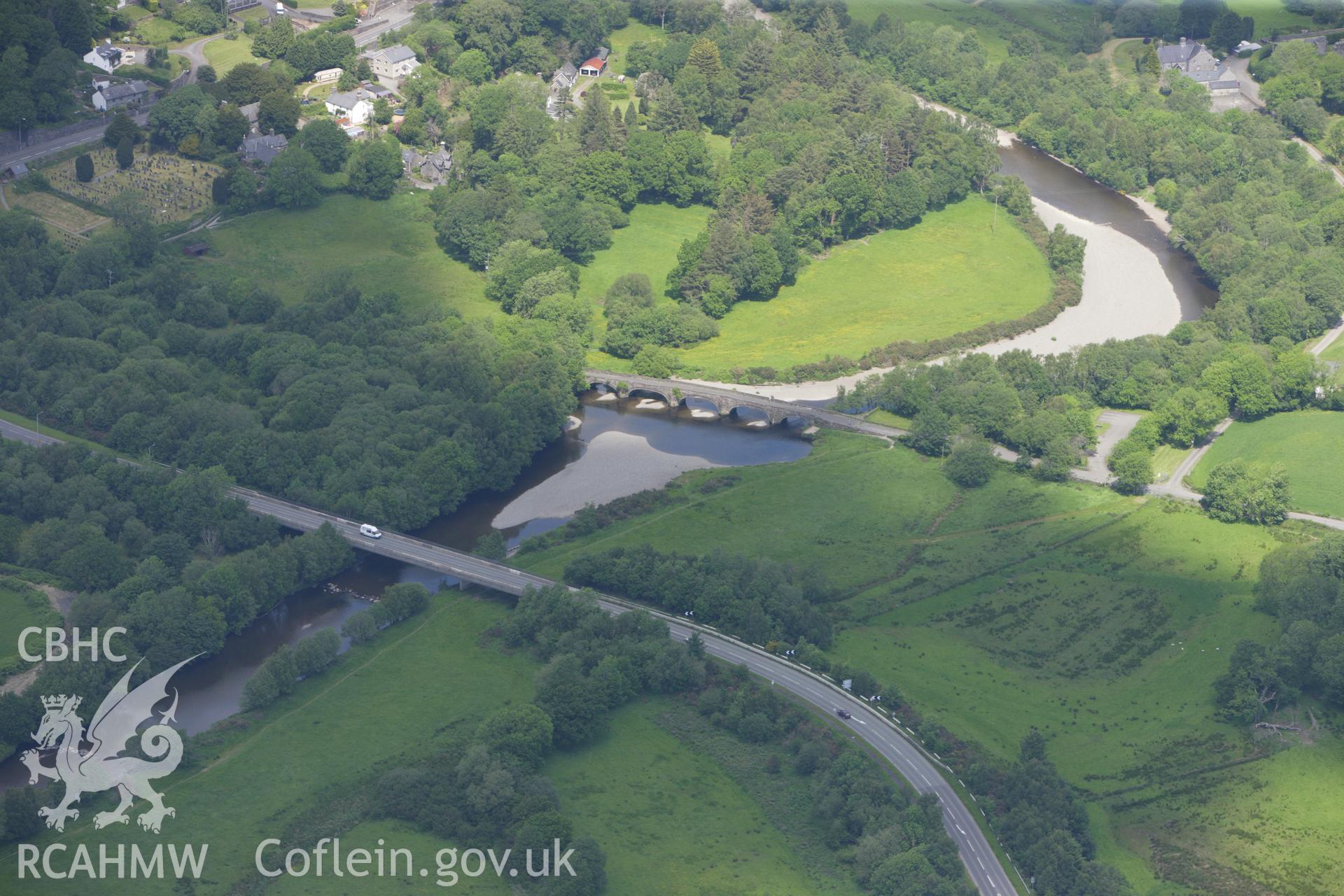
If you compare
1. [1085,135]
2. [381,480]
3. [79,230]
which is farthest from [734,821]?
[1085,135]

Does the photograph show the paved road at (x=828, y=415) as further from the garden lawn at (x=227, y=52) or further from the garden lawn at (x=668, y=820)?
the garden lawn at (x=227, y=52)

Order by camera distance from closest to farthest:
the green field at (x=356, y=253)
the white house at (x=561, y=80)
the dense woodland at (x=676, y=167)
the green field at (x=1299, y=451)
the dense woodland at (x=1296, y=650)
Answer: the dense woodland at (x=1296, y=650), the green field at (x=1299, y=451), the green field at (x=356, y=253), the dense woodland at (x=676, y=167), the white house at (x=561, y=80)

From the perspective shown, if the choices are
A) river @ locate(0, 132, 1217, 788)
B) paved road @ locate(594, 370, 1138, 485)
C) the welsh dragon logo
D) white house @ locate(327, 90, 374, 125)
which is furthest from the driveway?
white house @ locate(327, 90, 374, 125)

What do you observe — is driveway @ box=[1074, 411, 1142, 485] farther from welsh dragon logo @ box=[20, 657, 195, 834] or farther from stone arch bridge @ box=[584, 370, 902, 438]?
welsh dragon logo @ box=[20, 657, 195, 834]

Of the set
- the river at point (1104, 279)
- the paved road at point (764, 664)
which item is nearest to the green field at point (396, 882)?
the paved road at point (764, 664)

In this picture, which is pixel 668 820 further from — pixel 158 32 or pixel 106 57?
pixel 158 32

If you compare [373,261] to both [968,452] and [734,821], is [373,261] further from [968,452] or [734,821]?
[734,821]
